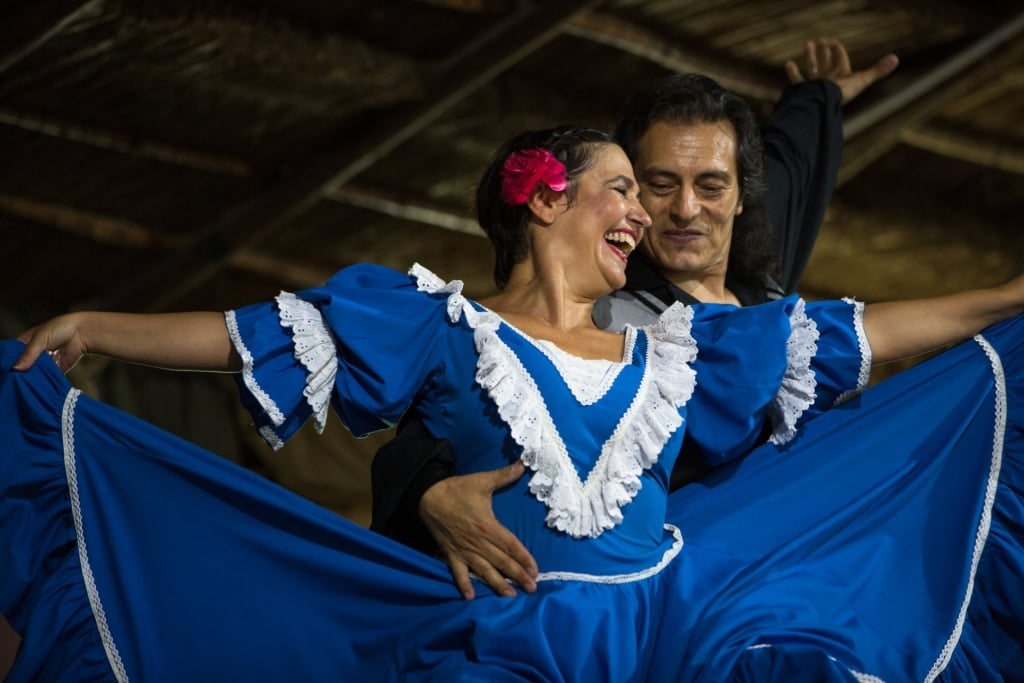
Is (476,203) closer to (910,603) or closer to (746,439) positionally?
(746,439)

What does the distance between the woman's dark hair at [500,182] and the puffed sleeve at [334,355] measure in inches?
12.8

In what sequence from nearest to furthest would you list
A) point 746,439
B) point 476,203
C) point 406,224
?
point 746,439, point 476,203, point 406,224

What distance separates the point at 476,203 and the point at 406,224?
3.42 meters

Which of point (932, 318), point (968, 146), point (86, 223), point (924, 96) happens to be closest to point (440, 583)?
point (932, 318)

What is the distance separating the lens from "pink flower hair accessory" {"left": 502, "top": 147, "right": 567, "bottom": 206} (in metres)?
3.05

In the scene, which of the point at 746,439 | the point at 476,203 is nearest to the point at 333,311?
the point at 476,203

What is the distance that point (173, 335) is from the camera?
8.96ft

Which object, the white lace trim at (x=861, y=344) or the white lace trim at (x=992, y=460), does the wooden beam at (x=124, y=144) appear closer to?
the white lace trim at (x=861, y=344)

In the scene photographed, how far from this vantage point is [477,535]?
109 inches

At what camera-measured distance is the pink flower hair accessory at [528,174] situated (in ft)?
10.0

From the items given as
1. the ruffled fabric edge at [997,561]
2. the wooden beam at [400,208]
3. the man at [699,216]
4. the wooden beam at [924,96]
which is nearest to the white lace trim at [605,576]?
the man at [699,216]

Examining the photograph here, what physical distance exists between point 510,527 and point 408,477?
0.62ft

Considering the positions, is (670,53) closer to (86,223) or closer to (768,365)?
(86,223)

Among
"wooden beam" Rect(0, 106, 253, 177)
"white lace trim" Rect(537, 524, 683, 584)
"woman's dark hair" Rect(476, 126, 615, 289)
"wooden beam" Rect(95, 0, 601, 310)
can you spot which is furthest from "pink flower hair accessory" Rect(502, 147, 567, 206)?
"wooden beam" Rect(0, 106, 253, 177)
